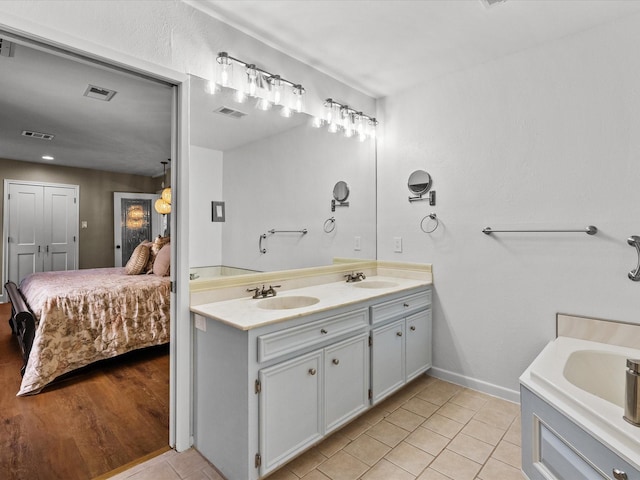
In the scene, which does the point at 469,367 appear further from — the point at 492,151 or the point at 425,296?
the point at 492,151

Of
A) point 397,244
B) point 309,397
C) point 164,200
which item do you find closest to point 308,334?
point 309,397

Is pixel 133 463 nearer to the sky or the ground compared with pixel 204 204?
nearer to the ground

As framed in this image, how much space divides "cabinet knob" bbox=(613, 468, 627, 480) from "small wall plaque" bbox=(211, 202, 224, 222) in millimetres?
2059

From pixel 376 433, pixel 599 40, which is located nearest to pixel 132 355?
pixel 376 433

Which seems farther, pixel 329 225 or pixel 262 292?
pixel 329 225

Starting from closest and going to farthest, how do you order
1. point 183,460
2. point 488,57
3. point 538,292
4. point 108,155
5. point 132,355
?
point 183,460, point 108,155, point 538,292, point 488,57, point 132,355

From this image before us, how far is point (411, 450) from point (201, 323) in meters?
1.40

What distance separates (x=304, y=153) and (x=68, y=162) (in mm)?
1530

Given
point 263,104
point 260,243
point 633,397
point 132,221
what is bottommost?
point 633,397

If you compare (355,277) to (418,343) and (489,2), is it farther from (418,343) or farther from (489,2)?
(489,2)

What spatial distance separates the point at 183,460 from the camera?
1.83 m

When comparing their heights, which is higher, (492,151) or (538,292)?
(492,151)

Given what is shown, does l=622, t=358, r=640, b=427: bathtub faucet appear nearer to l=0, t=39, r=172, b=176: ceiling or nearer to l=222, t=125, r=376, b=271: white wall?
l=222, t=125, r=376, b=271: white wall

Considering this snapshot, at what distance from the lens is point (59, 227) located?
1.93m
